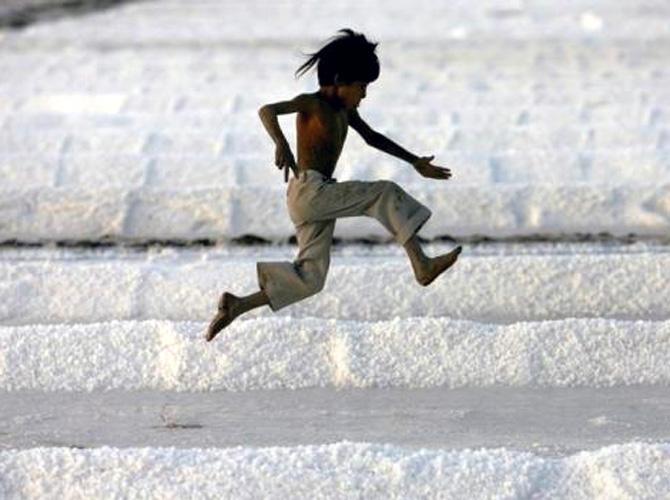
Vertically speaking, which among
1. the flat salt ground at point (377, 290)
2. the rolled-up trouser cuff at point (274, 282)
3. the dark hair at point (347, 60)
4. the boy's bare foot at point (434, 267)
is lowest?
the flat salt ground at point (377, 290)

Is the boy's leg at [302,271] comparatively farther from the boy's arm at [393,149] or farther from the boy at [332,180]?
the boy's arm at [393,149]

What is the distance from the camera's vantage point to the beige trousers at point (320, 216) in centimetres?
485

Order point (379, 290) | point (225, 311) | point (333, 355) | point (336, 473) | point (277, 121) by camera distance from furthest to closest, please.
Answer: point (379, 290), point (333, 355), point (225, 311), point (277, 121), point (336, 473)

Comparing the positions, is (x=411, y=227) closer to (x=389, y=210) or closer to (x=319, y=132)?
(x=389, y=210)

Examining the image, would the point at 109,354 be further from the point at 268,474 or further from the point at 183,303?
the point at 268,474

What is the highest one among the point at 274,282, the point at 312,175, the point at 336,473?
the point at 312,175

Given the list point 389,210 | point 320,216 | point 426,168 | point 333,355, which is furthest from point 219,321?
point 333,355

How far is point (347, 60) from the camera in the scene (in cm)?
481

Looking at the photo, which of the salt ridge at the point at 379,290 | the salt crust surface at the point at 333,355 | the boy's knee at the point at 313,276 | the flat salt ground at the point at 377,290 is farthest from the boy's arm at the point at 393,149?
the salt ridge at the point at 379,290

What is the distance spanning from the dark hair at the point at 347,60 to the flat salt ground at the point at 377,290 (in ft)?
5.50

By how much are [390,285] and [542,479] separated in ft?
7.49

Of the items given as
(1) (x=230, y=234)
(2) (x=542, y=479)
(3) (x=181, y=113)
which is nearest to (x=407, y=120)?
(3) (x=181, y=113)

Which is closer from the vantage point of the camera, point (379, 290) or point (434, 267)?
point (434, 267)

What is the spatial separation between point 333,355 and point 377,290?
101 cm
